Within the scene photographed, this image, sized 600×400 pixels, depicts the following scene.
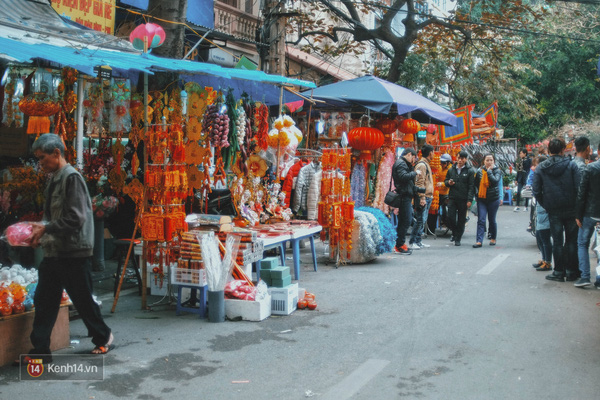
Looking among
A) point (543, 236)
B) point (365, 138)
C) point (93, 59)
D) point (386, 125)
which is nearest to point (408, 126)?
point (386, 125)

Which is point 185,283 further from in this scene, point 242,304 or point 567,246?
point 567,246

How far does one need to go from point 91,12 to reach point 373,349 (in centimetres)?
979

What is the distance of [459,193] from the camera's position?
13117 millimetres

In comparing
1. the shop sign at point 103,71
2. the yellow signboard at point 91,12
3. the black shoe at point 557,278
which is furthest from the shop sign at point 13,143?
the black shoe at point 557,278

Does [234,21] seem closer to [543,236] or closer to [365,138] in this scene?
[365,138]

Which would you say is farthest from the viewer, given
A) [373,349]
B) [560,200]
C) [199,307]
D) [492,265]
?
[492,265]

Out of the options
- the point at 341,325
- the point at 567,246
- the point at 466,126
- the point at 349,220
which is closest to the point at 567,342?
the point at 341,325

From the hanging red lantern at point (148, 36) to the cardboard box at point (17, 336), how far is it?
4.05 meters

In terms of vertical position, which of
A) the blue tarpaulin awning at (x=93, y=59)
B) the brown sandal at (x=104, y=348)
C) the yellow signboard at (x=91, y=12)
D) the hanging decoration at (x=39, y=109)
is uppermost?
the yellow signboard at (x=91, y=12)

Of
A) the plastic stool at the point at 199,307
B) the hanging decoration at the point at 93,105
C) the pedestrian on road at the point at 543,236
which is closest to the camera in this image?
the plastic stool at the point at 199,307

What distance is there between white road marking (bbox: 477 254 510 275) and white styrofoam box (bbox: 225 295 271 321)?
4399mm

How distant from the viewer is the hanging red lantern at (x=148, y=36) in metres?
8.20

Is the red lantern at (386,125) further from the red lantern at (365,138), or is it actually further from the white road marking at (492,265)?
the white road marking at (492,265)

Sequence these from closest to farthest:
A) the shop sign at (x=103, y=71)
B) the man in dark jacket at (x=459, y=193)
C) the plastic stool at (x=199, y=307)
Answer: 1. the plastic stool at (x=199, y=307)
2. the shop sign at (x=103, y=71)
3. the man in dark jacket at (x=459, y=193)
